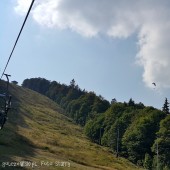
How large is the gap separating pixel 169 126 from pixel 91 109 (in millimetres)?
80141

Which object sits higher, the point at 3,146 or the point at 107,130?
the point at 107,130

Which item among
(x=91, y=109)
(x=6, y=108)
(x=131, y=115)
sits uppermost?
(x=91, y=109)

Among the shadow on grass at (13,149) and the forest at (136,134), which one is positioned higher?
the forest at (136,134)

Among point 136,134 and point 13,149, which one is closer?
point 13,149

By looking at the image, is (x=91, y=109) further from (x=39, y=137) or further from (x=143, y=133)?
(x=39, y=137)

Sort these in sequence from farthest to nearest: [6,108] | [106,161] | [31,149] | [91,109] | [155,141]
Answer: [91,109] < [155,141] < [106,161] < [31,149] < [6,108]

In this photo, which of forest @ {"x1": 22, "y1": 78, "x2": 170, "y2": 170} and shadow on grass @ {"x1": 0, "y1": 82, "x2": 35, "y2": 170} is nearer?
shadow on grass @ {"x1": 0, "y1": 82, "x2": 35, "y2": 170}

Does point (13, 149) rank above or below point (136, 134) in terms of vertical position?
below

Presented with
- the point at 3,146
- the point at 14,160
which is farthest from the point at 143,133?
the point at 14,160

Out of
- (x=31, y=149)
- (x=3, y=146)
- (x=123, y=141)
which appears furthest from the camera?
(x=123, y=141)

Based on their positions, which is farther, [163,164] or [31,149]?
[163,164]

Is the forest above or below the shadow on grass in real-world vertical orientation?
above

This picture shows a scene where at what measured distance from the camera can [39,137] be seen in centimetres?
10262

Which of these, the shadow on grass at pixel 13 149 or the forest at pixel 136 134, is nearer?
the shadow on grass at pixel 13 149
